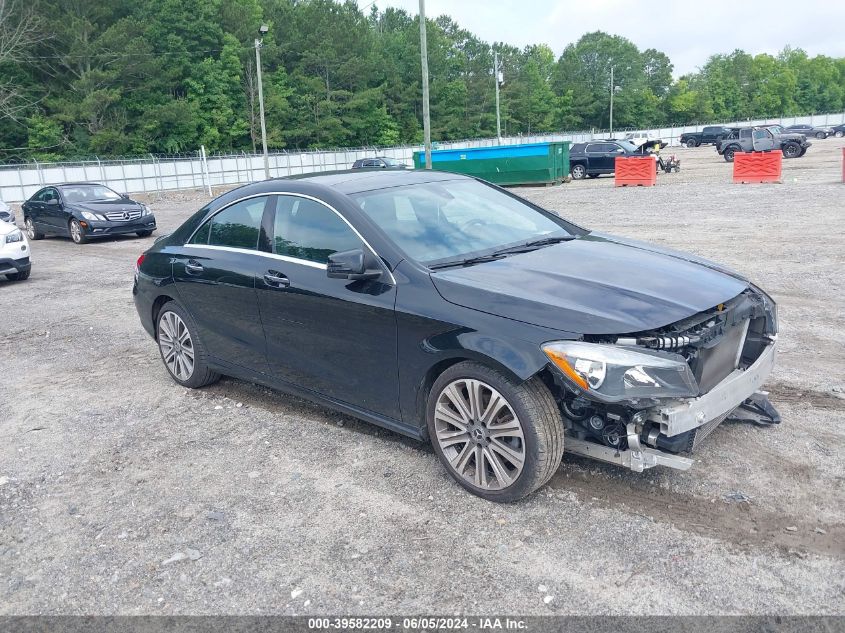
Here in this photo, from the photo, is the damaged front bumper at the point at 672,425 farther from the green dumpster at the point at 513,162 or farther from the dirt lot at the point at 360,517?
the green dumpster at the point at 513,162

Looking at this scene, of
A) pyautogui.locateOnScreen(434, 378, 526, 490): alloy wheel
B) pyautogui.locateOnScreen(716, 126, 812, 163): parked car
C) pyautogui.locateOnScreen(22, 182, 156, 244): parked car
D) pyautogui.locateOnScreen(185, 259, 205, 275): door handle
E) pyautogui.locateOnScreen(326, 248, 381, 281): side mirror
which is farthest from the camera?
pyautogui.locateOnScreen(716, 126, 812, 163): parked car

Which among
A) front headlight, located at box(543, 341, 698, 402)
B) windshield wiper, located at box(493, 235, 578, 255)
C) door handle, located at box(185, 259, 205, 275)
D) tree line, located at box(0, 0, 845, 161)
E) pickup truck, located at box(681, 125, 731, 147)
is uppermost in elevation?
tree line, located at box(0, 0, 845, 161)

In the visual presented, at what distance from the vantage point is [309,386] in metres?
4.76

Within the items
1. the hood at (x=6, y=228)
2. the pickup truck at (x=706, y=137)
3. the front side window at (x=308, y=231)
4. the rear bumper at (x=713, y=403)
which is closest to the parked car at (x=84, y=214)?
the hood at (x=6, y=228)

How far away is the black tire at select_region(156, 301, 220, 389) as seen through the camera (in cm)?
570

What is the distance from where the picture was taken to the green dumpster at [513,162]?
2998cm

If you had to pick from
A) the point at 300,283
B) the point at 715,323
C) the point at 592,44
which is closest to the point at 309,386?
the point at 300,283

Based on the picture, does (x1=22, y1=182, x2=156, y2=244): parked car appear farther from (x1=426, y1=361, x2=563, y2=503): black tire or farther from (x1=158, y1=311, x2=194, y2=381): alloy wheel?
(x1=426, y1=361, x2=563, y2=503): black tire

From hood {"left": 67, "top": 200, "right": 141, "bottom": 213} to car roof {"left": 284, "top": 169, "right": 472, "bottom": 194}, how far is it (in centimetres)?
1400

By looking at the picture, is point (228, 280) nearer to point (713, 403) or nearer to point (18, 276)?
point (713, 403)

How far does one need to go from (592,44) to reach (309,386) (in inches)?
5026

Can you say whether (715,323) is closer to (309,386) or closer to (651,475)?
(651,475)

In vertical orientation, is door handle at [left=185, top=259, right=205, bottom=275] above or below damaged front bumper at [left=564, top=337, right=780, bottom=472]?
above

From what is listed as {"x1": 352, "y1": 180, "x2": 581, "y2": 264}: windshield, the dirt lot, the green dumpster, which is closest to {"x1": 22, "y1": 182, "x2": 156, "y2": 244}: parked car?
the dirt lot
